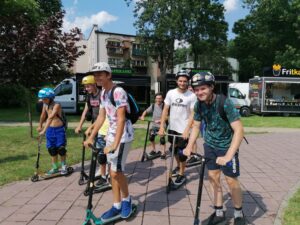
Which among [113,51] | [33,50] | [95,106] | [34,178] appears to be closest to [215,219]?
[95,106]

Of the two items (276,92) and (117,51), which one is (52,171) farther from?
(117,51)

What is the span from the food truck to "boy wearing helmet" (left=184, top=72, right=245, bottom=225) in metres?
22.1

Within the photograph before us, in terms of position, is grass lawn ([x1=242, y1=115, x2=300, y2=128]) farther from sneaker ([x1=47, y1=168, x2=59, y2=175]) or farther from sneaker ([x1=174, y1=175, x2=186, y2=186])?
sneaker ([x1=47, y1=168, x2=59, y2=175])

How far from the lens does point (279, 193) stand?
243 inches

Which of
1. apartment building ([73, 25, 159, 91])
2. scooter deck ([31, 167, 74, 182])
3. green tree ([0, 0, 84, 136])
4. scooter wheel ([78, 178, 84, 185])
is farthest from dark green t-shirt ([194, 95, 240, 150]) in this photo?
apartment building ([73, 25, 159, 91])

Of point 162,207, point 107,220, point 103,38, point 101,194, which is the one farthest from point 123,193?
point 103,38


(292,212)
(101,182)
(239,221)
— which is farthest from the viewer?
(101,182)

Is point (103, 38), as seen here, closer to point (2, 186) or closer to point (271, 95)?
point (271, 95)

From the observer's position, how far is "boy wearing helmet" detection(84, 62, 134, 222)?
14.4 ft

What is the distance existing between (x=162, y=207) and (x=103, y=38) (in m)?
64.7

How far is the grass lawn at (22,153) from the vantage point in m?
7.18

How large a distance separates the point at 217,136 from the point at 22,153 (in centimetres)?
638

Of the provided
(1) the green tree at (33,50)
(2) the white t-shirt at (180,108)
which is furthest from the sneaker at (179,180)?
(1) the green tree at (33,50)

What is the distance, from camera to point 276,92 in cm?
2770
